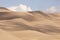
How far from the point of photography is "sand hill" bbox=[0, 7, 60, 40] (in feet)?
10.1

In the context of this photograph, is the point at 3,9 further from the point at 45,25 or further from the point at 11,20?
the point at 45,25

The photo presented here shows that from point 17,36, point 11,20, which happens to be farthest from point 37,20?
point 17,36

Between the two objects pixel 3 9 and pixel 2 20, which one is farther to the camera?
pixel 3 9

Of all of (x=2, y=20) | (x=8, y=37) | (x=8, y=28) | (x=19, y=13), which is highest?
(x=19, y=13)

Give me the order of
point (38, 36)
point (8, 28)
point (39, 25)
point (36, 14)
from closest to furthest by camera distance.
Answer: point (38, 36) → point (8, 28) → point (39, 25) → point (36, 14)

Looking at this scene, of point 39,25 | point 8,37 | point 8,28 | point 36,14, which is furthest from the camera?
point 36,14

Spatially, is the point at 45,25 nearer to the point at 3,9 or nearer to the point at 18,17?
the point at 18,17

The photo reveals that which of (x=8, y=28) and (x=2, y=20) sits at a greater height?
(x=2, y=20)

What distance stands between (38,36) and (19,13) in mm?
1431

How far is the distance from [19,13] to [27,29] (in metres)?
0.98

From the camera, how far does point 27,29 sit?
139 inches

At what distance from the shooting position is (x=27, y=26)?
3.66 meters

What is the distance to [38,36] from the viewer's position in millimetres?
3137

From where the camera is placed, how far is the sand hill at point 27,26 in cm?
308
